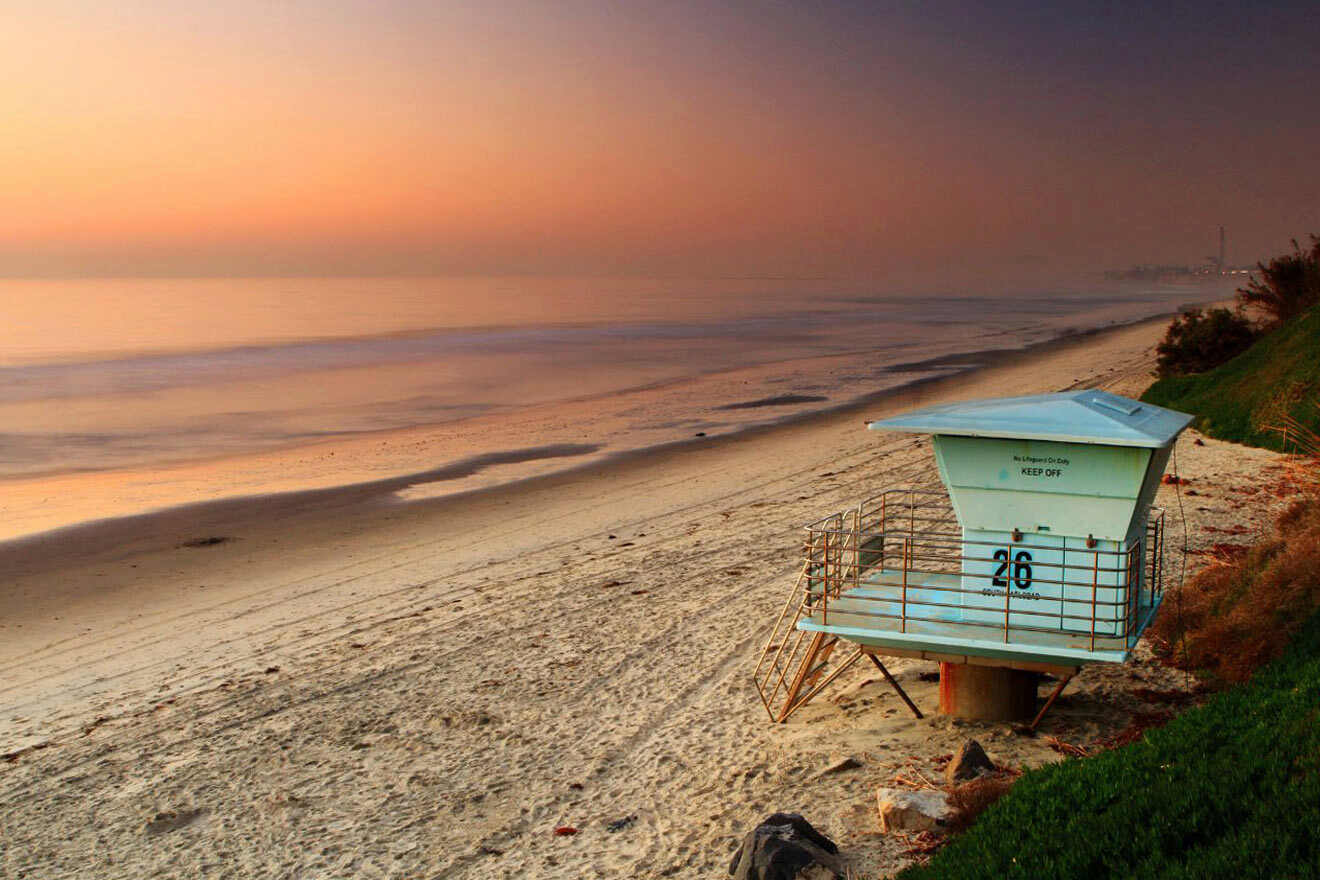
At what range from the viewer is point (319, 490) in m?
23.2

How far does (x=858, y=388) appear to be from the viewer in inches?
1587

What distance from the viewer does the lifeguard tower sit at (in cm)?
769

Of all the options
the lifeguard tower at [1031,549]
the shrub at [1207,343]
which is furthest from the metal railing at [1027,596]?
the shrub at [1207,343]

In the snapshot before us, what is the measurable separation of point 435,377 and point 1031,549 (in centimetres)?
4259

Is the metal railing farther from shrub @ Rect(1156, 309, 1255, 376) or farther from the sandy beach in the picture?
shrub @ Rect(1156, 309, 1255, 376)

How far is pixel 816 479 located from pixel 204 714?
13009mm

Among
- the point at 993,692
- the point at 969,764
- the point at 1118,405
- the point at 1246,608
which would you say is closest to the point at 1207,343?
the point at 1246,608

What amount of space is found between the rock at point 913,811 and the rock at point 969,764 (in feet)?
0.73

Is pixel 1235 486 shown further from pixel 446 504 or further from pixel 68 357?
pixel 68 357

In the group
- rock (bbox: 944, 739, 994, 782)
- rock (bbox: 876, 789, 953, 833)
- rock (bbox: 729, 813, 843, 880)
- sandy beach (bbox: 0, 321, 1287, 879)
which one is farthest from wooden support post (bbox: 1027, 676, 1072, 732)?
rock (bbox: 729, 813, 843, 880)

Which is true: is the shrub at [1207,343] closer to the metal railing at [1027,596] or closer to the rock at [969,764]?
the metal railing at [1027,596]

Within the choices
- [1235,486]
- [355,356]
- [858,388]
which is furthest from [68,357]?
[1235,486]

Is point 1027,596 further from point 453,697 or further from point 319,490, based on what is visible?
point 319,490

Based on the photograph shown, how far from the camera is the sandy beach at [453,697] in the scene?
8.22 meters
